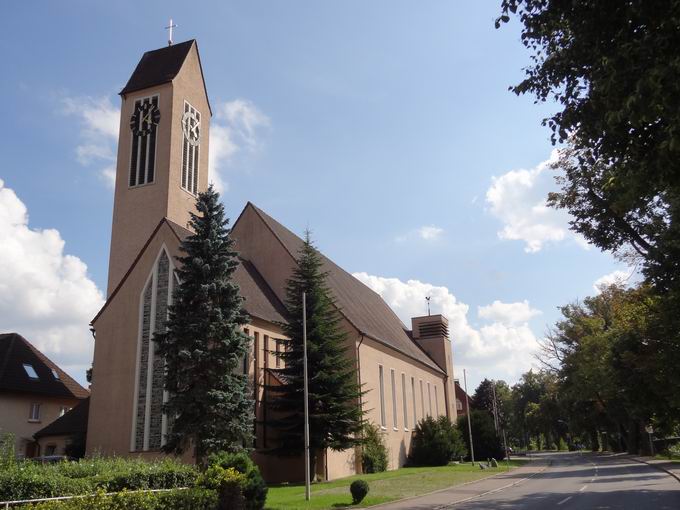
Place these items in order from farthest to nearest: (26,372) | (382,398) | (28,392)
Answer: (382,398)
(26,372)
(28,392)

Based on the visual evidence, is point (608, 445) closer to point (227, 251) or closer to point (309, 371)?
point (309, 371)

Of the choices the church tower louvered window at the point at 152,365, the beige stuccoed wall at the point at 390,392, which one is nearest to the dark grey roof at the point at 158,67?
the church tower louvered window at the point at 152,365

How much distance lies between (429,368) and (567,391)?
15378 mm

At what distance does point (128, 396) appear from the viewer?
28094 mm

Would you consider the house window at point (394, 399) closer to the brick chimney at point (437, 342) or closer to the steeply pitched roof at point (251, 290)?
the steeply pitched roof at point (251, 290)

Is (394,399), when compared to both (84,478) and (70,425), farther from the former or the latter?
(84,478)

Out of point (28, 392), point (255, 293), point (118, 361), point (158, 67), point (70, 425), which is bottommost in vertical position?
point (70, 425)

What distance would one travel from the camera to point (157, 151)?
130 ft

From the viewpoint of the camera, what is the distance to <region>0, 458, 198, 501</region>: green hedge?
11.7 m

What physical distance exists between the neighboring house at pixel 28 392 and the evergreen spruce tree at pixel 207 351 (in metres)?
14.9

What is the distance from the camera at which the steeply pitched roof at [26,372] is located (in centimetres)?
3641

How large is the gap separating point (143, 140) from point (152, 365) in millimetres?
17921

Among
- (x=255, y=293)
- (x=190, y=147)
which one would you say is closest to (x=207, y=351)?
(x=255, y=293)

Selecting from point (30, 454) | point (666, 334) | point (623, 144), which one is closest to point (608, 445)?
point (666, 334)
